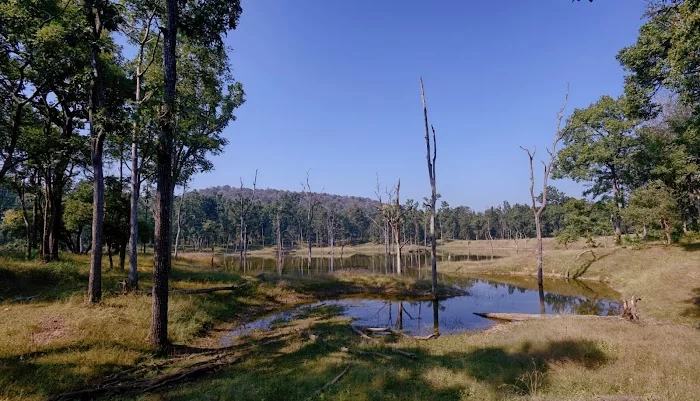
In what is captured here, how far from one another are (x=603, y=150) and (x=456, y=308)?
28.1 m

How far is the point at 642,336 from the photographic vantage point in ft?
34.6

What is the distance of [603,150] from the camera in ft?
116

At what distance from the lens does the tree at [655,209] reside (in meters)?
29.1

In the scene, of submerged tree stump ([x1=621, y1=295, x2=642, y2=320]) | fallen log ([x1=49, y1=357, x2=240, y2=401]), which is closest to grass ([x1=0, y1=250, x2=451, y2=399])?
fallen log ([x1=49, y1=357, x2=240, y2=401])

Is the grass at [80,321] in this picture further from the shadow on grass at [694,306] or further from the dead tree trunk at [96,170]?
the shadow on grass at [694,306]

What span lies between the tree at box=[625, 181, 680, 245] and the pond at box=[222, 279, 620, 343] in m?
8.35

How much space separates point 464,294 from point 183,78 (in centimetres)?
2708

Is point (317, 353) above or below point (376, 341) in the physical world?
above

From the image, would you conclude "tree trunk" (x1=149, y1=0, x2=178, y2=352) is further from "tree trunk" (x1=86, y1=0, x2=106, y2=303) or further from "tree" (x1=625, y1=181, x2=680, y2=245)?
"tree" (x1=625, y1=181, x2=680, y2=245)

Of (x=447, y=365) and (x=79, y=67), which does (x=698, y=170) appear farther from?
(x=79, y=67)

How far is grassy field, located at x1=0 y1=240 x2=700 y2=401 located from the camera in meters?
7.18

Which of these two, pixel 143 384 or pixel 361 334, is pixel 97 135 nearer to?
pixel 143 384

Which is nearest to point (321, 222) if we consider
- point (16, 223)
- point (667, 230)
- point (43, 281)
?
point (16, 223)

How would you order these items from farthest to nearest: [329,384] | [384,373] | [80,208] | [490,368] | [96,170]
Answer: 1. [80,208]
2. [96,170]
3. [490,368]
4. [384,373]
5. [329,384]
